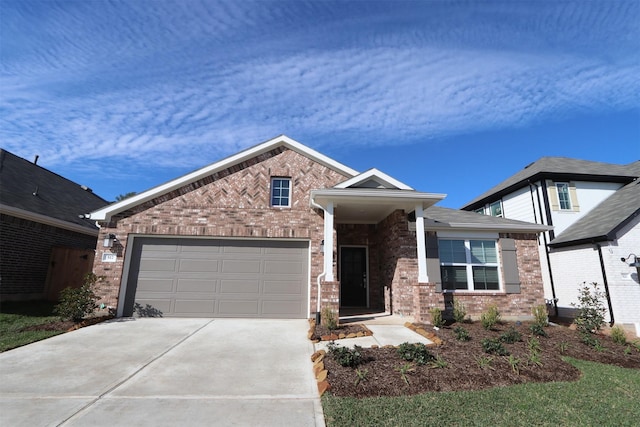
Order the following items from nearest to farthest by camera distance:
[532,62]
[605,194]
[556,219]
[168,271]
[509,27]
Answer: [509,27] < [532,62] < [168,271] < [556,219] < [605,194]

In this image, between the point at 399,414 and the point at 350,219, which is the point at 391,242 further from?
the point at 399,414

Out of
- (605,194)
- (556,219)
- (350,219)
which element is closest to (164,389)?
(350,219)

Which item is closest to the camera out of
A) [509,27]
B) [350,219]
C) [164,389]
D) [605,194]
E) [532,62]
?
[164,389]

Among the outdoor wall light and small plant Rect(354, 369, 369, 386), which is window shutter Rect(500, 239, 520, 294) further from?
the outdoor wall light

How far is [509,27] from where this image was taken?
25.2 feet

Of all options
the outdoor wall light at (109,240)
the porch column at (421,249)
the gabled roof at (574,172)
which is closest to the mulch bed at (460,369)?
the porch column at (421,249)

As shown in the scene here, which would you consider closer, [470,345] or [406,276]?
[470,345]

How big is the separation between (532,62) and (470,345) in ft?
25.1

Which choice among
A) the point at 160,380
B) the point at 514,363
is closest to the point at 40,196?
the point at 160,380

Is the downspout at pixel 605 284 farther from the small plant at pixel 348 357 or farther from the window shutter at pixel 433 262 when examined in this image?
the small plant at pixel 348 357

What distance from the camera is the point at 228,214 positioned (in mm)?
9594

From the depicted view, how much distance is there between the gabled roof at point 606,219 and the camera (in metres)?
9.45

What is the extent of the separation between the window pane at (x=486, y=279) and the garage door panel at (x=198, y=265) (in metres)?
8.14

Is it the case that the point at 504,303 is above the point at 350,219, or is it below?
below
